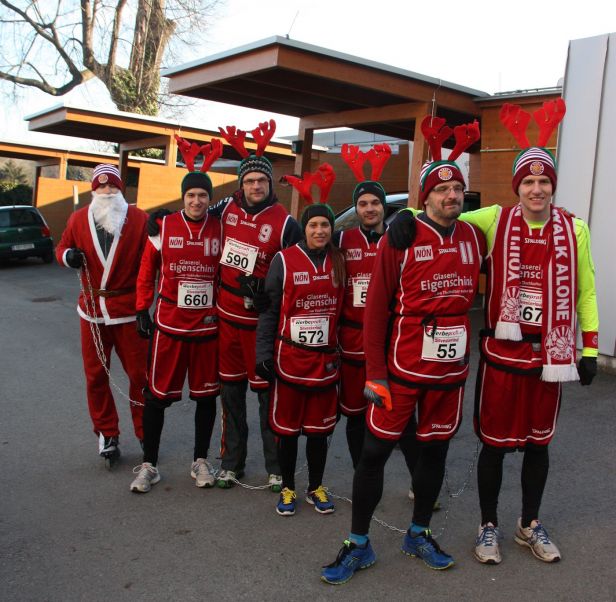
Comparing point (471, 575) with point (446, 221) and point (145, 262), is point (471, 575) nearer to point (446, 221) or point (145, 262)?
point (446, 221)

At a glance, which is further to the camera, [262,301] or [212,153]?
[212,153]

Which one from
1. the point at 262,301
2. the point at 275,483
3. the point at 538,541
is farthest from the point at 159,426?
the point at 538,541

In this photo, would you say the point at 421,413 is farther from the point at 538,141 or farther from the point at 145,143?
the point at 145,143

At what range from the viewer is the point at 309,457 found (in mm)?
4105

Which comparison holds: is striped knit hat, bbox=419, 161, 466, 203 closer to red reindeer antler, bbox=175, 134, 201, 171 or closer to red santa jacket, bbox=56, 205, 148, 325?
red reindeer antler, bbox=175, 134, 201, 171

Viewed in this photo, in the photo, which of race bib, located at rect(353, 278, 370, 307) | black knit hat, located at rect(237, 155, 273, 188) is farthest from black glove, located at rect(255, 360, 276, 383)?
black knit hat, located at rect(237, 155, 273, 188)

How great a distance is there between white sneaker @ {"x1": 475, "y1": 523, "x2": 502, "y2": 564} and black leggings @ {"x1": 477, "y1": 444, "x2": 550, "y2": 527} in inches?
1.6

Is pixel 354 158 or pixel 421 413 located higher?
pixel 354 158

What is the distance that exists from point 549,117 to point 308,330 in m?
1.71

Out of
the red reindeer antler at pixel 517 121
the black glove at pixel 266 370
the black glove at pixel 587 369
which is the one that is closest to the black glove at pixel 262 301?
the black glove at pixel 266 370

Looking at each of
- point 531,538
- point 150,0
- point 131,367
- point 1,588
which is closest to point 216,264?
point 131,367

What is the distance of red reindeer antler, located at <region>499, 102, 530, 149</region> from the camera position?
3398 millimetres

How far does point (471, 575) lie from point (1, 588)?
230 cm

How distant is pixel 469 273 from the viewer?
10.6ft
